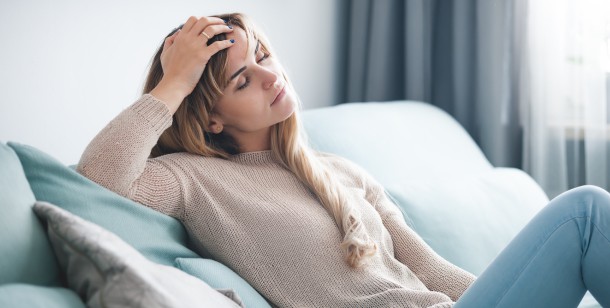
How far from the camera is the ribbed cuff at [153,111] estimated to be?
1395 millimetres

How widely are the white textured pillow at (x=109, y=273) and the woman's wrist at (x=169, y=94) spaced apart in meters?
0.36

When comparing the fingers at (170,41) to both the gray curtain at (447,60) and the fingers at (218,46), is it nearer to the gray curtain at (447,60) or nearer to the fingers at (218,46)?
the fingers at (218,46)

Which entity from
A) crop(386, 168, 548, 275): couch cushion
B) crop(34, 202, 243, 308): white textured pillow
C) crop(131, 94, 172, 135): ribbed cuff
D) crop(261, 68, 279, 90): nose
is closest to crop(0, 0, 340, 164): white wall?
crop(131, 94, 172, 135): ribbed cuff

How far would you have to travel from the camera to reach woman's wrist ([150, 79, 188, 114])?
143 cm

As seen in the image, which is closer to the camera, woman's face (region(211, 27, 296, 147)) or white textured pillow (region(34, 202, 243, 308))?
white textured pillow (region(34, 202, 243, 308))

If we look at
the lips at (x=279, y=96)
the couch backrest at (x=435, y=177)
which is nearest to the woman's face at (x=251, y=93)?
the lips at (x=279, y=96)

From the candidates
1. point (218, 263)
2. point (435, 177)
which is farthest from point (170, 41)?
point (435, 177)

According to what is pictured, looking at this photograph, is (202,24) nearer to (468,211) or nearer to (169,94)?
(169,94)

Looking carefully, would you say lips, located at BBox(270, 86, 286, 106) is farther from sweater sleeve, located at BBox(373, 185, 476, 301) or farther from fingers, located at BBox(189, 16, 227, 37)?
sweater sleeve, located at BBox(373, 185, 476, 301)

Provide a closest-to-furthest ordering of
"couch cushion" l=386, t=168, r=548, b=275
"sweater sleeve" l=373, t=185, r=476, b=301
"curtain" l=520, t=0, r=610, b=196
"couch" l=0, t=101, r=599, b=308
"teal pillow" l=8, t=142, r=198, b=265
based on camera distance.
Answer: "couch" l=0, t=101, r=599, b=308
"teal pillow" l=8, t=142, r=198, b=265
"sweater sleeve" l=373, t=185, r=476, b=301
"couch cushion" l=386, t=168, r=548, b=275
"curtain" l=520, t=0, r=610, b=196

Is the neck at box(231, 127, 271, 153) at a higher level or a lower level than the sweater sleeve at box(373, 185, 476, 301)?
higher

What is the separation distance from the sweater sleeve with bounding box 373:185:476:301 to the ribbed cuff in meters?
0.53

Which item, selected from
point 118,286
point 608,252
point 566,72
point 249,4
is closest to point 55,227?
point 118,286

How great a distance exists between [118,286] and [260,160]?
2.30 feet
